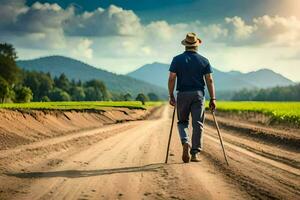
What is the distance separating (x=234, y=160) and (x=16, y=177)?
4871 mm

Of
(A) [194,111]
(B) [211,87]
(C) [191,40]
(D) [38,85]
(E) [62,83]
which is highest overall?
(E) [62,83]

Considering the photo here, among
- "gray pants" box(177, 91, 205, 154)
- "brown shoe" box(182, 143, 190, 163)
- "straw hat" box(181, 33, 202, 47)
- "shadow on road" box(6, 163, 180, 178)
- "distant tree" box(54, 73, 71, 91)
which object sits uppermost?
"distant tree" box(54, 73, 71, 91)

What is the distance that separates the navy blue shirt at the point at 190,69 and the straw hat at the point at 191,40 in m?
0.21

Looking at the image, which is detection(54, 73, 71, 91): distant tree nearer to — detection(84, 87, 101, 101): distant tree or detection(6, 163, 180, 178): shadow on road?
detection(84, 87, 101, 101): distant tree

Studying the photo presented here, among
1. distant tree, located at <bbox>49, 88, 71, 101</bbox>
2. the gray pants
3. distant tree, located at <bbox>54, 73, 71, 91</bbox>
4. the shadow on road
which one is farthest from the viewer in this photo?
distant tree, located at <bbox>54, 73, 71, 91</bbox>

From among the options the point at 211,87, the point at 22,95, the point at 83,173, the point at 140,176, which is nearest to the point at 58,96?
the point at 22,95

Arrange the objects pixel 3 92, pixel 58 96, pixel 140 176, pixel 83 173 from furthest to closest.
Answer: pixel 58 96, pixel 3 92, pixel 83 173, pixel 140 176

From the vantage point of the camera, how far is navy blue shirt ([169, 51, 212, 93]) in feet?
36.8

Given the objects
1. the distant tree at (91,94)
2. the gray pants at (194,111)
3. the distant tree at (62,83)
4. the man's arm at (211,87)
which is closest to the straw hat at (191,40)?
the man's arm at (211,87)

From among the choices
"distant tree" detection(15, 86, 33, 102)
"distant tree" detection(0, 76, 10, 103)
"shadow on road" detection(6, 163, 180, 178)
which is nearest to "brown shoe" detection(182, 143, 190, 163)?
"shadow on road" detection(6, 163, 180, 178)

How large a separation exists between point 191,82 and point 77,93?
171m

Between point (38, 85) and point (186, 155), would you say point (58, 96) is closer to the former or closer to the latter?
point (38, 85)

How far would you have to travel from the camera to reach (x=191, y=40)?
36.8ft

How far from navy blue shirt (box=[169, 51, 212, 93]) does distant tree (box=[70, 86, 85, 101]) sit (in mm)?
167116
